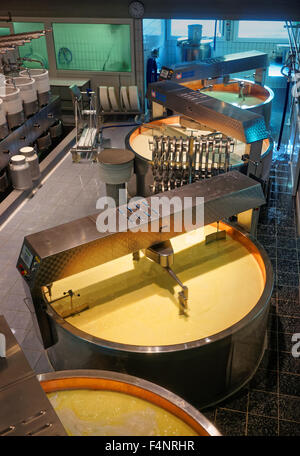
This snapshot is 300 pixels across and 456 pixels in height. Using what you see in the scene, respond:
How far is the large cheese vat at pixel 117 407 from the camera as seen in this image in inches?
87.0

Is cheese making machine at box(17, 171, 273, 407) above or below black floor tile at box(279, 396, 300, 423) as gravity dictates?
above

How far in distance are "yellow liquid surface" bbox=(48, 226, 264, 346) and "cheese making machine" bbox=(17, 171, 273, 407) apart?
0.02 m

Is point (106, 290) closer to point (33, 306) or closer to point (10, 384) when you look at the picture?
point (33, 306)

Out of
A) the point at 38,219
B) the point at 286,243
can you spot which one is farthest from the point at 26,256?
the point at 286,243

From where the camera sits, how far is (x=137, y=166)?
594 centimetres

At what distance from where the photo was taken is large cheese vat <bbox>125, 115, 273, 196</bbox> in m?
5.78

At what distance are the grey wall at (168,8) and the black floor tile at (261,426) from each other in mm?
7422

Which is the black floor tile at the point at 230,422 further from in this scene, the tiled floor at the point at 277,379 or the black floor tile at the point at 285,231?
the black floor tile at the point at 285,231

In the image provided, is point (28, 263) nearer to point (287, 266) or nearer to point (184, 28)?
point (287, 266)

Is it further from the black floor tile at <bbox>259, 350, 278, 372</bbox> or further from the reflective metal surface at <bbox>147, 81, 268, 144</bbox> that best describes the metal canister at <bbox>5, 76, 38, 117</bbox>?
the black floor tile at <bbox>259, 350, 278, 372</bbox>

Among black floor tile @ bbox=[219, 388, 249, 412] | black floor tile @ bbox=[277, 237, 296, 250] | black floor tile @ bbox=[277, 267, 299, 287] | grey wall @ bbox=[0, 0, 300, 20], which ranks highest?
grey wall @ bbox=[0, 0, 300, 20]

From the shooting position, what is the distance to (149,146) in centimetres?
570

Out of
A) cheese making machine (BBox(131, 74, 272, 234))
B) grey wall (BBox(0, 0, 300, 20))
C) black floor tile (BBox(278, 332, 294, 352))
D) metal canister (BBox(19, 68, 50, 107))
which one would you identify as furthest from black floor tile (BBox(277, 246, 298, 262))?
grey wall (BBox(0, 0, 300, 20))
